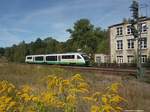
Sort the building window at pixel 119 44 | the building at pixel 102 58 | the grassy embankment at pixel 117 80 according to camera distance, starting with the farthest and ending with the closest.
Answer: the building at pixel 102 58 → the building window at pixel 119 44 → the grassy embankment at pixel 117 80

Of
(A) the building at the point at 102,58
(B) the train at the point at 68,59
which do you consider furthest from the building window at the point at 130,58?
(B) the train at the point at 68,59

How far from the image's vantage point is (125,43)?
57.6m

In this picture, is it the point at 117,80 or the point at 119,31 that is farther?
the point at 119,31

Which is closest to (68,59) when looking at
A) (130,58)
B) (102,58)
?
(130,58)

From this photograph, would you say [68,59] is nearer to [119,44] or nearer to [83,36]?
[119,44]

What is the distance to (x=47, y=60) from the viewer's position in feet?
187

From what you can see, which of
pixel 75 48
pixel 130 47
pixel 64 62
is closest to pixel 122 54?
pixel 130 47

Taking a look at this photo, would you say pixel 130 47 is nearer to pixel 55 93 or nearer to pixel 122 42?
pixel 122 42

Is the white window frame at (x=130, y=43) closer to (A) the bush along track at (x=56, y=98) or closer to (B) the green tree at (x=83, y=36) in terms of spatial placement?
(B) the green tree at (x=83, y=36)

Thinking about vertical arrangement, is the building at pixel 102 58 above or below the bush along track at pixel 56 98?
above

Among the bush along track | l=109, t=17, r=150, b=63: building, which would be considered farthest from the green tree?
the bush along track

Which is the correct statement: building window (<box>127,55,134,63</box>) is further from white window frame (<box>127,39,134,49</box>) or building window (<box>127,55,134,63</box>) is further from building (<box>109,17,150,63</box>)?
white window frame (<box>127,39,134,49</box>)

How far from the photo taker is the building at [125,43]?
171 ft

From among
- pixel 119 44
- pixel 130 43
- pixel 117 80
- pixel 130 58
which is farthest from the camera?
pixel 119 44
